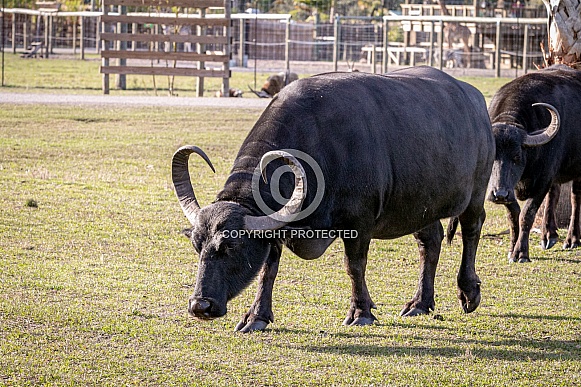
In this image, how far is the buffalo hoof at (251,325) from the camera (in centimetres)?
710

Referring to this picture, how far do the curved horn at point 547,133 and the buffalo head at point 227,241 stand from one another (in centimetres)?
461

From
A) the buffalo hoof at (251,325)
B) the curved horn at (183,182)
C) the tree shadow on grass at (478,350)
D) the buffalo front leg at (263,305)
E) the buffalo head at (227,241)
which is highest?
the curved horn at (183,182)

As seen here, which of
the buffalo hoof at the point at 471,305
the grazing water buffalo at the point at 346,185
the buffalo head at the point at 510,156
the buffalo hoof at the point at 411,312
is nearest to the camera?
the grazing water buffalo at the point at 346,185

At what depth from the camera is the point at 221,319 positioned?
7.44 m

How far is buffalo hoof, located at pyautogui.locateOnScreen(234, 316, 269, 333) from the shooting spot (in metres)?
7.10

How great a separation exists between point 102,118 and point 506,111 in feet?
40.1

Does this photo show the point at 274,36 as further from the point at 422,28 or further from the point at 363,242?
the point at 363,242

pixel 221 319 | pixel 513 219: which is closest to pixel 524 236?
pixel 513 219

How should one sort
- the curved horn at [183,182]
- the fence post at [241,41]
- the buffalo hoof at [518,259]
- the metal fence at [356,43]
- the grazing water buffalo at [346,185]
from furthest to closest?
the metal fence at [356,43] < the fence post at [241,41] < the buffalo hoof at [518,259] < the curved horn at [183,182] < the grazing water buffalo at [346,185]

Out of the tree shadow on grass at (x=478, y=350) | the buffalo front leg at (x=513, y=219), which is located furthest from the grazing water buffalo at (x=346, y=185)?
the buffalo front leg at (x=513, y=219)

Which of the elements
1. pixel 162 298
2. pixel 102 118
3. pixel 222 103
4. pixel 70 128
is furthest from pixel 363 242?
pixel 222 103

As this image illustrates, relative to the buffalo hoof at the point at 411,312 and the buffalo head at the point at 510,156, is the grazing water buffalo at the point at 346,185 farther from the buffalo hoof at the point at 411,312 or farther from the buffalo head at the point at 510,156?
the buffalo head at the point at 510,156

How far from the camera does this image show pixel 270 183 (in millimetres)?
6543

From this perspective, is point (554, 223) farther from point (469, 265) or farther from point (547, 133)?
point (469, 265)
